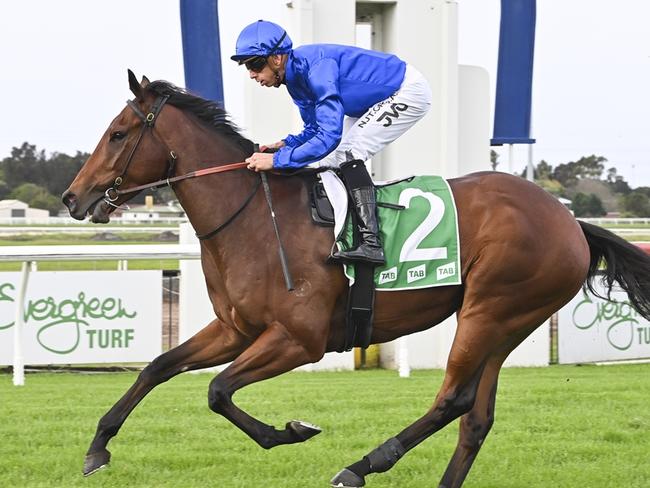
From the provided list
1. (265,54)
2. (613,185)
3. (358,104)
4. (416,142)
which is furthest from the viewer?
(613,185)

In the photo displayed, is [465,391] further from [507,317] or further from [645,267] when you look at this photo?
[645,267]

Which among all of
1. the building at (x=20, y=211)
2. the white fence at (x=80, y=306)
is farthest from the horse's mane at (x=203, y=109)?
the building at (x=20, y=211)

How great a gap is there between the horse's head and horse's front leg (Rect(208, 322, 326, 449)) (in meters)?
0.80

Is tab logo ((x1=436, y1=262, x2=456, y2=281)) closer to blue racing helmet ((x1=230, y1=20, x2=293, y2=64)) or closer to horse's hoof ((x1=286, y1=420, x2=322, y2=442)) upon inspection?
horse's hoof ((x1=286, y1=420, x2=322, y2=442))

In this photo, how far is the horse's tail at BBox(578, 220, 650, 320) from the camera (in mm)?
4809

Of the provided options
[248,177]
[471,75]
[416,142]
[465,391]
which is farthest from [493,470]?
[471,75]

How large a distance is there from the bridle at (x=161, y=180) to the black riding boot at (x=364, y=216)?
39cm

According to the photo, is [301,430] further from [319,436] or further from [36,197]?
[36,197]

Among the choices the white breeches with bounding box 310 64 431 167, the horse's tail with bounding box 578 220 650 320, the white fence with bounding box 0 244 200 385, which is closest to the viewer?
the white breeches with bounding box 310 64 431 167

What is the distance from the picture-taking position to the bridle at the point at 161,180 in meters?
4.27

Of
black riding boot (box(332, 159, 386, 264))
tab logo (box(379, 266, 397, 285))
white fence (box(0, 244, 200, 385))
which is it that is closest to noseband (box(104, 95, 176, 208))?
black riding boot (box(332, 159, 386, 264))

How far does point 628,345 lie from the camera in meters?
9.61

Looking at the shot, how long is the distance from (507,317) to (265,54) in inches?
58.4

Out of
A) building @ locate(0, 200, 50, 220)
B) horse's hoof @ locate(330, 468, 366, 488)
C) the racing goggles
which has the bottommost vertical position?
horse's hoof @ locate(330, 468, 366, 488)
